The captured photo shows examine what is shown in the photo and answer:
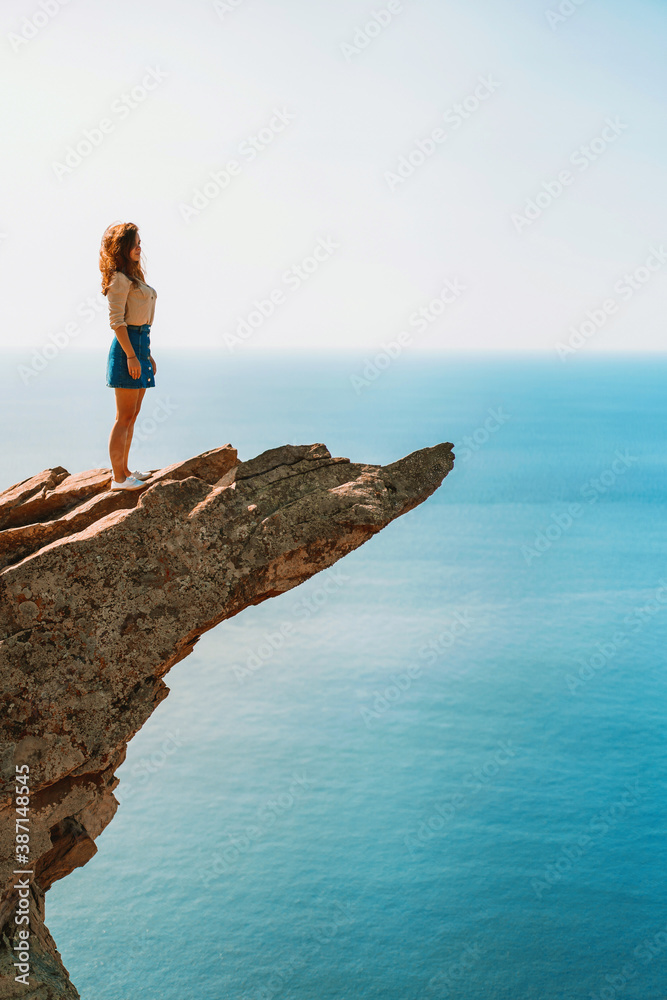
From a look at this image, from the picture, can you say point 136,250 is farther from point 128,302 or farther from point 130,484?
point 130,484

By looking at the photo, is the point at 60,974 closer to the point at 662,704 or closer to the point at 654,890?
the point at 654,890

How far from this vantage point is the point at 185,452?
108312mm

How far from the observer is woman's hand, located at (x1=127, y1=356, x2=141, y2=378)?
1030 cm

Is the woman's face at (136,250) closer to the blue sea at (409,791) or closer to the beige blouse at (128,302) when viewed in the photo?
the beige blouse at (128,302)

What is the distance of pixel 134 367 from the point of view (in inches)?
407

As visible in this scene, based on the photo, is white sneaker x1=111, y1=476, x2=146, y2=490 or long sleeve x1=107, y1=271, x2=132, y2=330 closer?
long sleeve x1=107, y1=271, x2=132, y2=330

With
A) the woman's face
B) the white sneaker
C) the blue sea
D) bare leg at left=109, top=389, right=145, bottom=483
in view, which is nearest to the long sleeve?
the woman's face

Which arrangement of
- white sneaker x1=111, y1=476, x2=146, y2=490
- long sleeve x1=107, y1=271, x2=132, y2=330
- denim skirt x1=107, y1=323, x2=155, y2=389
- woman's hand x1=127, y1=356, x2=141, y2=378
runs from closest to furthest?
long sleeve x1=107, y1=271, x2=132, y2=330, woman's hand x1=127, y1=356, x2=141, y2=378, denim skirt x1=107, y1=323, x2=155, y2=389, white sneaker x1=111, y1=476, x2=146, y2=490

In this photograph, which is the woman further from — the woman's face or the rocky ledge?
the rocky ledge

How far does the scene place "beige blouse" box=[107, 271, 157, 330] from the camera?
9.99 m

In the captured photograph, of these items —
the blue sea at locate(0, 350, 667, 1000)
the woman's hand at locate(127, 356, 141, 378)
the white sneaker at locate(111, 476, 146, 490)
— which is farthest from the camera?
the blue sea at locate(0, 350, 667, 1000)

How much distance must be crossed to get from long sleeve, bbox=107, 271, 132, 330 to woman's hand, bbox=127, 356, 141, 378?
0.44 m

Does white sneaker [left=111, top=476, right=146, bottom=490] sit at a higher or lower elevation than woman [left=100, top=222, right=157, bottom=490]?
lower

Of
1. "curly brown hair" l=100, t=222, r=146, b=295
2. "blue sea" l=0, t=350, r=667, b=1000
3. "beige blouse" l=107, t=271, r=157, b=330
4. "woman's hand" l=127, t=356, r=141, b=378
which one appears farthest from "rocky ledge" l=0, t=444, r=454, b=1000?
"blue sea" l=0, t=350, r=667, b=1000
